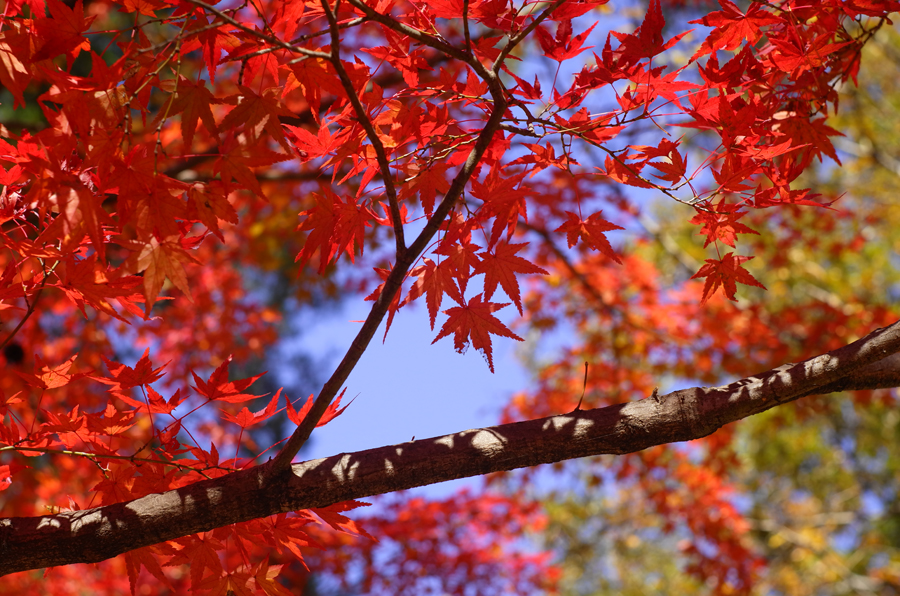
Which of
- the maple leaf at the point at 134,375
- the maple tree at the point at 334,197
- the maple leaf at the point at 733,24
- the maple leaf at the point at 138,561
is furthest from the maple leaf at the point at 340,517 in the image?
the maple leaf at the point at 733,24

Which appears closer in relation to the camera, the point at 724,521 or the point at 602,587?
the point at 724,521

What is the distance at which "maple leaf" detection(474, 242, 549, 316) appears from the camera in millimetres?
1431

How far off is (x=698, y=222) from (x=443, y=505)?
14.0 ft

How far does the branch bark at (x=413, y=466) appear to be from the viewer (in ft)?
4.46

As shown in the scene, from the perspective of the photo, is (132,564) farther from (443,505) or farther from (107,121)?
(443,505)

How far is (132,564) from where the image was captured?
1417mm

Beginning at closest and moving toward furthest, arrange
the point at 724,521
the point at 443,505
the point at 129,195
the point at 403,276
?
the point at 129,195
the point at 403,276
the point at 443,505
the point at 724,521

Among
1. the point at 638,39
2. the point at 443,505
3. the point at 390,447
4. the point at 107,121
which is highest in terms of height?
the point at 638,39

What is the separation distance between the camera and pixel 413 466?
54.7 inches

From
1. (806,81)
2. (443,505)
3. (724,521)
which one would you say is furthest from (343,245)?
(724,521)

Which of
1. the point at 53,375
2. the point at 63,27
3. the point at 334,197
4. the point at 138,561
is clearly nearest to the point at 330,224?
the point at 334,197

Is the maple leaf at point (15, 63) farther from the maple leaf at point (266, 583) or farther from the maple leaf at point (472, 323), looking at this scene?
the maple leaf at point (266, 583)

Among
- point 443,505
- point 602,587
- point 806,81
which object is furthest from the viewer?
point 602,587

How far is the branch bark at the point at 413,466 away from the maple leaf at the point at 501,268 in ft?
1.03
